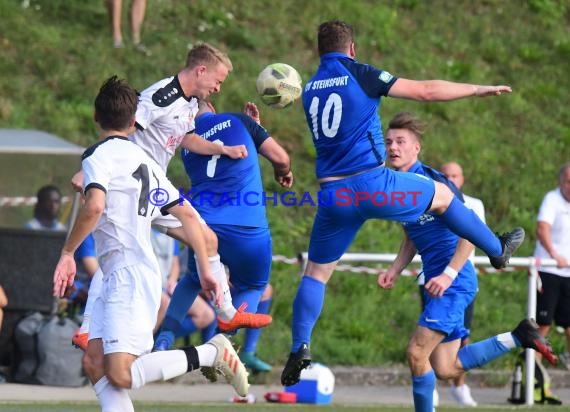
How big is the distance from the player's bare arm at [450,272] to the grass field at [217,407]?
187cm

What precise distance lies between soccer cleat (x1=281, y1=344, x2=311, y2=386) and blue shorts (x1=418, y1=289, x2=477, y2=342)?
89 cm

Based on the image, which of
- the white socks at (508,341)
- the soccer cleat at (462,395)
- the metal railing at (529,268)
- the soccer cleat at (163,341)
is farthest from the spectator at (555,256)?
the soccer cleat at (163,341)

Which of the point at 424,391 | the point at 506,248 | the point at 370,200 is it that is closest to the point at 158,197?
the point at 370,200

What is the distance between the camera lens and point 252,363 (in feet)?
42.3

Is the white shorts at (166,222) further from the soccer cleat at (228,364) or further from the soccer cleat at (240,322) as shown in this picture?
the soccer cleat at (240,322)

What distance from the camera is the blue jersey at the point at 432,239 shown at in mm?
9914

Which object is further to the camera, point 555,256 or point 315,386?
point 555,256

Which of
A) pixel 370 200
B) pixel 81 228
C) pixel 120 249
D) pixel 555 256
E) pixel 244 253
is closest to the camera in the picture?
pixel 81 228

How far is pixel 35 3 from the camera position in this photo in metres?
18.3

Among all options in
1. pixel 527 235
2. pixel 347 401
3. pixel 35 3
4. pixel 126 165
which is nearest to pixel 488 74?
pixel 527 235

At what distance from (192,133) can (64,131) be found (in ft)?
20.8

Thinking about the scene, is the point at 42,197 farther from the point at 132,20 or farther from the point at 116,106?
the point at 116,106

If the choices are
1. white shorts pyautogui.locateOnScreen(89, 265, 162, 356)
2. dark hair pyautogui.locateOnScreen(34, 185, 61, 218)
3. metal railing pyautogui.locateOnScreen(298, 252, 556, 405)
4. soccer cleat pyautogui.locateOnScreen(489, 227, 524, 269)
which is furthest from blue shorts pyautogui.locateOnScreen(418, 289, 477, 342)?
dark hair pyautogui.locateOnScreen(34, 185, 61, 218)

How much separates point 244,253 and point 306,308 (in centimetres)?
65
